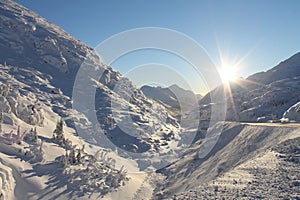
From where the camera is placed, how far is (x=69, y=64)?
A: 48719 millimetres

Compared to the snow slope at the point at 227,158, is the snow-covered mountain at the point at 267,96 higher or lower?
higher

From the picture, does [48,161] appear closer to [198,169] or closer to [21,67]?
[198,169]

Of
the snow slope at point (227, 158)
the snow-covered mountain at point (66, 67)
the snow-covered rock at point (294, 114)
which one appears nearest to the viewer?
the snow slope at point (227, 158)

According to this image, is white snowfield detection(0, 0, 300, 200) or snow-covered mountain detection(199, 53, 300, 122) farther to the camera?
snow-covered mountain detection(199, 53, 300, 122)

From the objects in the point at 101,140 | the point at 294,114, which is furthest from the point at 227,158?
the point at 101,140

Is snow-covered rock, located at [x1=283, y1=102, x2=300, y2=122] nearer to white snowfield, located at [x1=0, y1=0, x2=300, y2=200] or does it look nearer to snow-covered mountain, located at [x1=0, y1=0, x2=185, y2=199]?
white snowfield, located at [x1=0, y1=0, x2=300, y2=200]

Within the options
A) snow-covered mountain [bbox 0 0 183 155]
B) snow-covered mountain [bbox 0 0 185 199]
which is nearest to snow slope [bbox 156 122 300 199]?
snow-covered mountain [bbox 0 0 185 199]

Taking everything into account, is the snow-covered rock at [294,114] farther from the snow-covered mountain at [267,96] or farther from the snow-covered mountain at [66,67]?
the snow-covered mountain at [66,67]

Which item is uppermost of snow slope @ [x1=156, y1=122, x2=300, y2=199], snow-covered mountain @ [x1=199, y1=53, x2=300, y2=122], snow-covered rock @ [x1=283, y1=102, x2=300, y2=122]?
snow-covered mountain @ [x1=199, y1=53, x2=300, y2=122]

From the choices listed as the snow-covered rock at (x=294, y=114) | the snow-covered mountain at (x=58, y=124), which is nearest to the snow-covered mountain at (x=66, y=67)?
→ the snow-covered mountain at (x=58, y=124)

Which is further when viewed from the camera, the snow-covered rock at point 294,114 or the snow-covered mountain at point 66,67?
the snow-covered mountain at point 66,67

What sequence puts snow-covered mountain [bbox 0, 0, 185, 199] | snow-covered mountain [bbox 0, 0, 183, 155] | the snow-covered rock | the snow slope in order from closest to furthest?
snow-covered mountain [bbox 0, 0, 185, 199], the snow slope, the snow-covered rock, snow-covered mountain [bbox 0, 0, 183, 155]

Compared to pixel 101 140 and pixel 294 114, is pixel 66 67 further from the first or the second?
pixel 294 114

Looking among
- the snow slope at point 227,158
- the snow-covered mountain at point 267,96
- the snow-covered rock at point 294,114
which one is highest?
the snow-covered mountain at point 267,96
